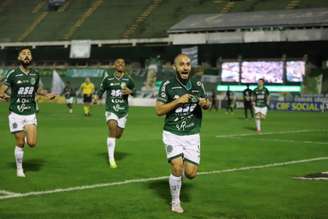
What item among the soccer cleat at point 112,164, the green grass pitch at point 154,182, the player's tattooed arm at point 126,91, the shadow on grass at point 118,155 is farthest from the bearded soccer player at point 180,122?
the shadow on grass at point 118,155

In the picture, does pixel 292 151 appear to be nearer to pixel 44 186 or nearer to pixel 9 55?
pixel 44 186

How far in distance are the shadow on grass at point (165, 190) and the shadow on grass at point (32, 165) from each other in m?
3.26

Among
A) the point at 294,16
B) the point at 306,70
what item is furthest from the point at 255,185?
the point at 294,16

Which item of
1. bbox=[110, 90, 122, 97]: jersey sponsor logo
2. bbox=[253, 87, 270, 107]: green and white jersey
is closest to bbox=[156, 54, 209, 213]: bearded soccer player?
bbox=[110, 90, 122, 97]: jersey sponsor logo

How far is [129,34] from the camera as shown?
75.3m

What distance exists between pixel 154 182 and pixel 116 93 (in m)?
3.36

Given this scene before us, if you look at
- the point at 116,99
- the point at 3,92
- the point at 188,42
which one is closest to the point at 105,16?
the point at 188,42

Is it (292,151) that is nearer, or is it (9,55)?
(292,151)

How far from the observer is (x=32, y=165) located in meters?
15.1

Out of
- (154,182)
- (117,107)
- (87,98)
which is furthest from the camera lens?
(87,98)

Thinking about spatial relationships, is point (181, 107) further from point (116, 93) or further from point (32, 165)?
point (32, 165)

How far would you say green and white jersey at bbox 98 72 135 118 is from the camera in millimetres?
15180

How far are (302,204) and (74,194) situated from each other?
13.1 feet

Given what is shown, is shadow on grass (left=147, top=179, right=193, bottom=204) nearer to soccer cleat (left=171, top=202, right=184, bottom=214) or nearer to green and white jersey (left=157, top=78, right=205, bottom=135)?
soccer cleat (left=171, top=202, right=184, bottom=214)
